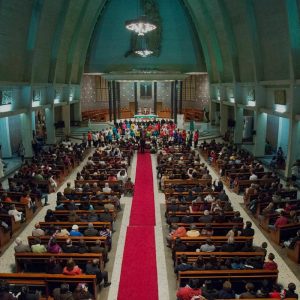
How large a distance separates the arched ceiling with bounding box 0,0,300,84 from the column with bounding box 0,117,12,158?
2.78 m

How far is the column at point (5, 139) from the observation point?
19953 millimetres

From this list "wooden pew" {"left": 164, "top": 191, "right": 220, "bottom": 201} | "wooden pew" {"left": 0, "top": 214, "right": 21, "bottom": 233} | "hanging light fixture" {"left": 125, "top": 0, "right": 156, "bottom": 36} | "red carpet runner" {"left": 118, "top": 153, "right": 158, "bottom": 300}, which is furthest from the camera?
"hanging light fixture" {"left": 125, "top": 0, "right": 156, "bottom": 36}

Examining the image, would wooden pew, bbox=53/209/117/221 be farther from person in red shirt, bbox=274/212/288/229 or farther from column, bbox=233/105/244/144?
column, bbox=233/105/244/144

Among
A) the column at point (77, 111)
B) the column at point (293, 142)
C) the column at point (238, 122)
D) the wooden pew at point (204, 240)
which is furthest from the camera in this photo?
the column at point (77, 111)

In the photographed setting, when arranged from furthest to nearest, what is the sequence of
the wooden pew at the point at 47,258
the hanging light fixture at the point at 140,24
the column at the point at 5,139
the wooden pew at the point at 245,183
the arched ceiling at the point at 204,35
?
1. the column at the point at 5,139
2. the hanging light fixture at the point at 140,24
3. the arched ceiling at the point at 204,35
4. the wooden pew at the point at 245,183
5. the wooden pew at the point at 47,258

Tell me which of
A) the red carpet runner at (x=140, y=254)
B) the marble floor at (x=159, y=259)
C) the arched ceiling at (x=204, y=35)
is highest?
the arched ceiling at (x=204, y=35)

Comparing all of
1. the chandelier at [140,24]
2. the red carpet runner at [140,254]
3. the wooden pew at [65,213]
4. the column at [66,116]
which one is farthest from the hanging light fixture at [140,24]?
the column at [66,116]

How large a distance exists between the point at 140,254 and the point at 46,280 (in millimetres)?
2864

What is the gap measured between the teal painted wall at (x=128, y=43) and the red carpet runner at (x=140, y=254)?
2480 centimetres

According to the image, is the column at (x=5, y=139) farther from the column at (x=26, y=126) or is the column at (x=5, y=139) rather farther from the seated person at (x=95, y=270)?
the seated person at (x=95, y=270)

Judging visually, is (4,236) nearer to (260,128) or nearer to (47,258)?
(47,258)

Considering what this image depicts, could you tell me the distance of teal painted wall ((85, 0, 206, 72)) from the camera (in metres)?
33.9

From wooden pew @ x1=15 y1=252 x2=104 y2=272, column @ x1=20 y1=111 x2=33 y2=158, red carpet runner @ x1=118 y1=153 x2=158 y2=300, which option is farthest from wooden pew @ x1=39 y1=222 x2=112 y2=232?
column @ x1=20 y1=111 x2=33 y2=158

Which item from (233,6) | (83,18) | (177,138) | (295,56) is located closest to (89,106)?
(83,18)
